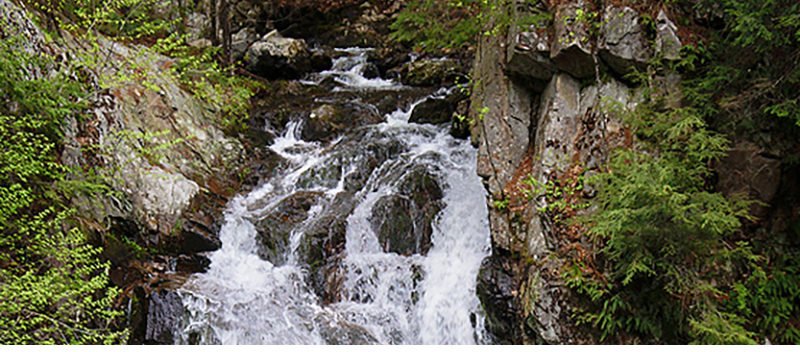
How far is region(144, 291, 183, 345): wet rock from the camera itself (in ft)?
19.9

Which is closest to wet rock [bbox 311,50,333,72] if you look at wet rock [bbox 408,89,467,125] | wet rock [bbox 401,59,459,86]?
wet rock [bbox 401,59,459,86]

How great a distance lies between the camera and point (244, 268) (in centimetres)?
730

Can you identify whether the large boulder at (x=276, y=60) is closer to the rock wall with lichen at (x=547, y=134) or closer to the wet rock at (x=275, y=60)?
the wet rock at (x=275, y=60)

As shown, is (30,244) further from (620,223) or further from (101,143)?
(620,223)

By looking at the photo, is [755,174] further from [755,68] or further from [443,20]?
[443,20]

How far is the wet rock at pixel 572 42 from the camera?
6449 mm

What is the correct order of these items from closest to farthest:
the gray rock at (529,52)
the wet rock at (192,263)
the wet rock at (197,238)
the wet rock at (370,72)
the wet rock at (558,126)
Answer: the wet rock at (558,126)
the gray rock at (529,52)
the wet rock at (192,263)
the wet rock at (197,238)
the wet rock at (370,72)

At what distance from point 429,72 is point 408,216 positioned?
6746 mm

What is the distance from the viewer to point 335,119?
36.8 feet

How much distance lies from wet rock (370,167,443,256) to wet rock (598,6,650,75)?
3.35 m

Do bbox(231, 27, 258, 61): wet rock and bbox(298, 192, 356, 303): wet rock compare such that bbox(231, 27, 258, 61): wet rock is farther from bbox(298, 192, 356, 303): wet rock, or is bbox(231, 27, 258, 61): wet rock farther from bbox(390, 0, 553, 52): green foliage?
bbox(298, 192, 356, 303): wet rock

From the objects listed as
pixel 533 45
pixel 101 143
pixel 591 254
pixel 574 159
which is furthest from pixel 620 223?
pixel 101 143

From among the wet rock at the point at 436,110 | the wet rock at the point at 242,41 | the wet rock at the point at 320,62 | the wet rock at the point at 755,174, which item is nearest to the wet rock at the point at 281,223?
the wet rock at the point at 436,110

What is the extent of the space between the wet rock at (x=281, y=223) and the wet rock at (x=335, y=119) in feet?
7.63
